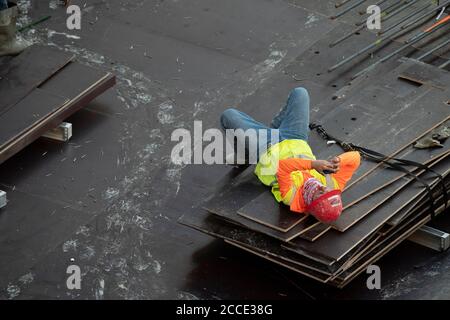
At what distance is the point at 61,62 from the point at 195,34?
7.15 ft

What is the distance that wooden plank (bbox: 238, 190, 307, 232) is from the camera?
29.8 feet

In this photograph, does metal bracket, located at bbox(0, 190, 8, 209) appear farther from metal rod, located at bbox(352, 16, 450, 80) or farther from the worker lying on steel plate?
metal rod, located at bbox(352, 16, 450, 80)

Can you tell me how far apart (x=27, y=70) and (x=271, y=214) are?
3.67 m

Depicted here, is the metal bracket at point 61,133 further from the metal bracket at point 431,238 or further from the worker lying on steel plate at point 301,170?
the metal bracket at point 431,238

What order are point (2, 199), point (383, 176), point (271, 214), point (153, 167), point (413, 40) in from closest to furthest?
1. point (271, 214)
2. point (383, 176)
3. point (2, 199)
4. point (153, 167)
5. point (413, 40)

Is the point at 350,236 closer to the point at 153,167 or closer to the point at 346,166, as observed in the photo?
the point at 346,166

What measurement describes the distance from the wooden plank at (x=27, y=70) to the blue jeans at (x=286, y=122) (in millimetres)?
2262

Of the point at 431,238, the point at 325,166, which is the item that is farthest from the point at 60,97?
the point at 431,238

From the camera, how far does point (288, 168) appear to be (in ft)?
30.4

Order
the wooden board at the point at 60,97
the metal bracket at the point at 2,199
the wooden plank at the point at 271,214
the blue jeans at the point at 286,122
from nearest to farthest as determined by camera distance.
A: the wooden plank at the point at 271,214 < the blue jeans at the point at 286,122 < the metal bracket at the point at 2,199 < the wooden board at the point at 60,97

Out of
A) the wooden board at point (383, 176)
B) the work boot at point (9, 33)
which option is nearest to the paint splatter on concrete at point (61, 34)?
the work boot at point (9, 33)

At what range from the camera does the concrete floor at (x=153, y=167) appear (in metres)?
9.46
